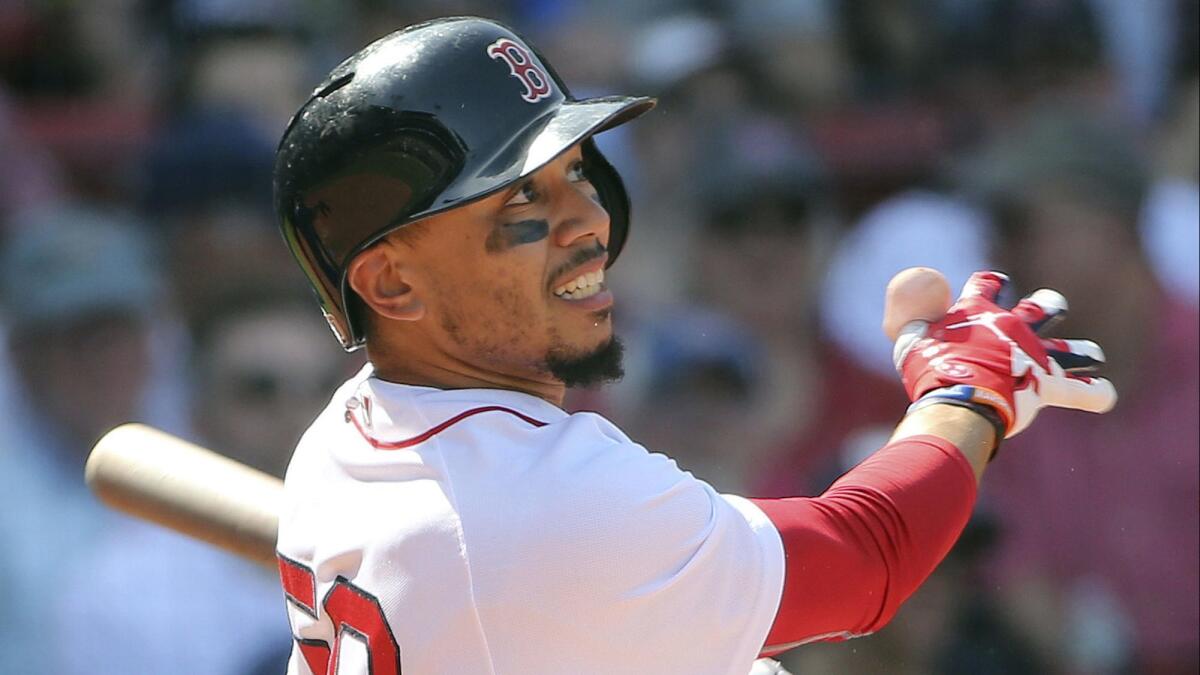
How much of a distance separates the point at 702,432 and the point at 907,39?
1.26 m

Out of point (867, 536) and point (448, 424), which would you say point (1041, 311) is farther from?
point (448, 424)

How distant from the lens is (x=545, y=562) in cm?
A: 156

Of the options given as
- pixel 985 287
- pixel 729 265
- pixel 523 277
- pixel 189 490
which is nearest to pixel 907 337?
pixel 985 287

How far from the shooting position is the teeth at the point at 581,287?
5.79 ft

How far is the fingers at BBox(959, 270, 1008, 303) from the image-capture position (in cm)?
199

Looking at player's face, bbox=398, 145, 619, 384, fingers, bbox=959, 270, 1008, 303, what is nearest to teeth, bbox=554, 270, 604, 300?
player's face, bbox=398, 145, 619, 384

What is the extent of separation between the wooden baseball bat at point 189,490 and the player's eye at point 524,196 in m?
0.61

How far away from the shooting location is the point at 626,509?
158 cm

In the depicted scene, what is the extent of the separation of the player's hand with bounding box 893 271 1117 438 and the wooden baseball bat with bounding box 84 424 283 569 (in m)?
0.82

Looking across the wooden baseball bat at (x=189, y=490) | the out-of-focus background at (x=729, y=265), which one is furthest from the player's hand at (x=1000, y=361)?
the out-of-focus background at (x=729, y=265)

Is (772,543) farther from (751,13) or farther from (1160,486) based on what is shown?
(751,13)

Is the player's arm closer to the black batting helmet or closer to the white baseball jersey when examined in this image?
the white baseball jersey

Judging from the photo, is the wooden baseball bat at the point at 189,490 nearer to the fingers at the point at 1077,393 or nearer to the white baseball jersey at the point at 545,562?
the fingers at the point at 1077,393

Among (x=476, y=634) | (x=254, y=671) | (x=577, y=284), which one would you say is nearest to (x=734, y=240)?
(x=254, y=671)
